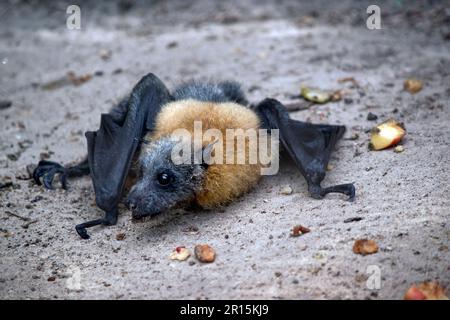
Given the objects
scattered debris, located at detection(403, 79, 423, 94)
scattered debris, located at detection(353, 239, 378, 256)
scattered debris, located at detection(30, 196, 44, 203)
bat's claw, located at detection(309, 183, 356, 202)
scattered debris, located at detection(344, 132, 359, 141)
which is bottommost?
scattered debris, located at detection(353, 239, 378, 256)

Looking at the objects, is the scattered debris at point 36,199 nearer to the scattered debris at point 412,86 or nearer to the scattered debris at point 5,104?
the scattered debris at point 5,104

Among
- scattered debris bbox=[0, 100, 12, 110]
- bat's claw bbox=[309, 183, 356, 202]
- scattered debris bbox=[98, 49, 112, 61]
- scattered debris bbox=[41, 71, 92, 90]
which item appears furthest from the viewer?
A: scattered debris bbox=[98, 49, 112, 61]

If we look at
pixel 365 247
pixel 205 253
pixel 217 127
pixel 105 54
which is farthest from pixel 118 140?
pixel 105 54

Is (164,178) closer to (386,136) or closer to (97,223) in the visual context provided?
(97,223)

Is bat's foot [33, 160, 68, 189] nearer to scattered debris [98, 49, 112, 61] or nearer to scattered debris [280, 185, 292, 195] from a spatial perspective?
scattered debris [280, 185, 292, 195]

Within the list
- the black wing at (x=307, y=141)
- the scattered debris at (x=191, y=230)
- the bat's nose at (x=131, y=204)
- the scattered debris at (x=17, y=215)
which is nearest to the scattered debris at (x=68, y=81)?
the scattered debris at (x=17, y=215)

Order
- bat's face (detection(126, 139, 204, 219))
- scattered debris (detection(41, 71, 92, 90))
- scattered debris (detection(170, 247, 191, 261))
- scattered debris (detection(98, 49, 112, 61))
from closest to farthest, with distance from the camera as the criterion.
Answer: scattered debris (detection(170, 247, 191, 261)) → bat's face (detection(126, 139, 204, 219)) → scattered debris (detection(41, 71, 92, 90)) → scattered debris (detection(98, 49, 112, 61))

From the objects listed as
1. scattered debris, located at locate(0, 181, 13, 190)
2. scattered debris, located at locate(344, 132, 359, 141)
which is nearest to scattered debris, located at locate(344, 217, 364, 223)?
scattered debris, located at locate(344, 132, 359, 141)
